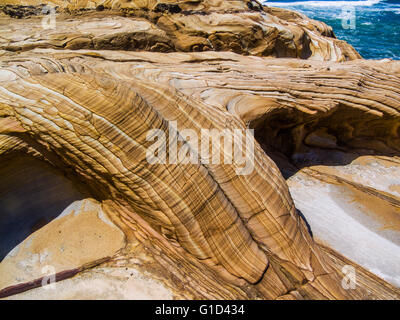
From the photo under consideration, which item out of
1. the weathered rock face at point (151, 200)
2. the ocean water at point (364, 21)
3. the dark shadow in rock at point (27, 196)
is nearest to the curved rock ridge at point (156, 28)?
the weathered rock face at point (151, 200)

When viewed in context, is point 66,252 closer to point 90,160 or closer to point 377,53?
point 90,160

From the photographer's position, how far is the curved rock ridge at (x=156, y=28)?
12.1 ft

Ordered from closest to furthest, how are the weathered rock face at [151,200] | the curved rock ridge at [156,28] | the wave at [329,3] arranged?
the weathered rock face at [151,200] → the curved rock ridge at [156,28] → the wave at [329,3]

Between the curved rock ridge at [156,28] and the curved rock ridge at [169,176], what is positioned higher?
the curved rock ridge at [156,28]

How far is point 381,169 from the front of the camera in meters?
4.09

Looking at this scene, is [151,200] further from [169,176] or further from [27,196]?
[27,196]

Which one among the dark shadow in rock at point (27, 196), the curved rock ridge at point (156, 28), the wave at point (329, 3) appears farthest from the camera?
Result: the wave at point (329, 3)

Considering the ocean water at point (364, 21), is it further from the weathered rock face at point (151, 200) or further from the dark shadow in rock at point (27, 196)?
the dark shadow in rock at point (27, 196)

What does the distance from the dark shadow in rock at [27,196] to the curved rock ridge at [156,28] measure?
1.90 m

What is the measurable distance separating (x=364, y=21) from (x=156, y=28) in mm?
18909

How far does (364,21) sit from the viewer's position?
17500 millimetres

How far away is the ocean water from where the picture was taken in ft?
42.3
